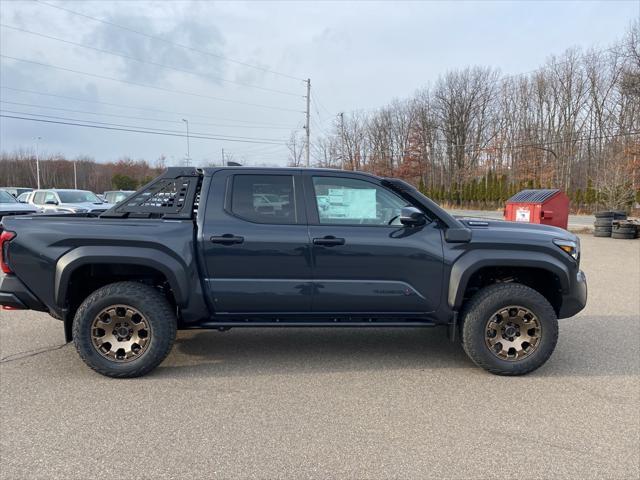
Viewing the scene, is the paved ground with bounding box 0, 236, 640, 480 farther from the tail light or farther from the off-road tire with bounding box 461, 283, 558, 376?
the tail light

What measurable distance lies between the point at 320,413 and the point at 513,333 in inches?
77.8

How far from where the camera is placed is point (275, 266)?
3.77 meters

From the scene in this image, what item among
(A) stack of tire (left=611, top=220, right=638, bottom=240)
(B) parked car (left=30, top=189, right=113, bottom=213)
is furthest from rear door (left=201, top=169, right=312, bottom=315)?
(A) stack of tire (left=611, top=220, right=638, bottom=240)

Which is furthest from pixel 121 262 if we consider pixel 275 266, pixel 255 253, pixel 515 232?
pixel 515 232

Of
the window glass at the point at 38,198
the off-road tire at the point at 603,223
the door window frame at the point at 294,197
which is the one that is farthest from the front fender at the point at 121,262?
the off-road tire at the point at 603,223

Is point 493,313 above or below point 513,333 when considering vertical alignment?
above

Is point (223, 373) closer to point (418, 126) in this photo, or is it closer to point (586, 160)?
point (586, 160)

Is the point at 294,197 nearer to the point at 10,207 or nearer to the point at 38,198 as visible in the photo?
the point at 10,207

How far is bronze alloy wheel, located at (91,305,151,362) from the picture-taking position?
3.72 metres

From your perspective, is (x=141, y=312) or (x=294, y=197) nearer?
(x=141, y=312)

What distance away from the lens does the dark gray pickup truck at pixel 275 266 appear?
12.1ft

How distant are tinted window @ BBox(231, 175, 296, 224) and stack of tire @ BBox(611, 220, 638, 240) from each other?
16607mm

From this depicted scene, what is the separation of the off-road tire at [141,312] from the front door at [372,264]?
4.46 feet

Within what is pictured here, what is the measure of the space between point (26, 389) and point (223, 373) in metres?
1.58
